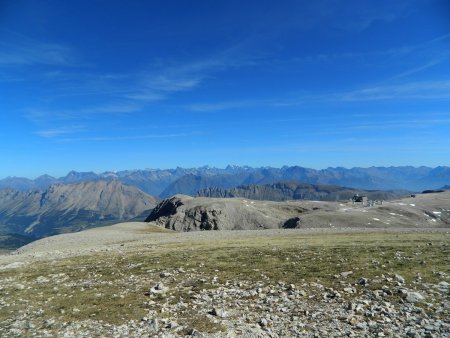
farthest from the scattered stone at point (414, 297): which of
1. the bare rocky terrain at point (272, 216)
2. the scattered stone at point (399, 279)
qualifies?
the bare rocky terrain at point (272, 216)

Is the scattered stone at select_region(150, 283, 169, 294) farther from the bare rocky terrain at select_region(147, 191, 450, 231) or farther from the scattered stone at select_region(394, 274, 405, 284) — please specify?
the bare rocky terrain at select_region(147, 191, 450, 231)

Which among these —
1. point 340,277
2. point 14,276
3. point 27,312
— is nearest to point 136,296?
point 27,312

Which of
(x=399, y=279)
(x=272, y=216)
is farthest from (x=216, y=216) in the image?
(x=399, y=279)

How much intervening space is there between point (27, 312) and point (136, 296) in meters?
5.00

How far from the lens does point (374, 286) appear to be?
17500 millimetres

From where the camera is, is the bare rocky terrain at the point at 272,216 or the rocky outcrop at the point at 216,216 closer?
the bare rocky terrain at the point at 272,216

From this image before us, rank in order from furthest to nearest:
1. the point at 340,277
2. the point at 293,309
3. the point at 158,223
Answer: the point at 158,223
the point at 340,277
the point at 293,309

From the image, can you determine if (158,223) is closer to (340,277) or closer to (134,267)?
(134,267)

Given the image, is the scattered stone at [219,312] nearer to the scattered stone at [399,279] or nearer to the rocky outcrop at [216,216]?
the scattered stone at [399,279]

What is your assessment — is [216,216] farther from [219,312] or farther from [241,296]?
[219,312]

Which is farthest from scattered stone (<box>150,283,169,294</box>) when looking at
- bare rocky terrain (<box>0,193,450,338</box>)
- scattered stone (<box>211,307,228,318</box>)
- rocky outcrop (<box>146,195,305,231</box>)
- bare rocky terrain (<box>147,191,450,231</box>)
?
rocky outcrop (<box>146,195,305,231</box>)

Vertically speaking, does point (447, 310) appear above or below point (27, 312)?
above

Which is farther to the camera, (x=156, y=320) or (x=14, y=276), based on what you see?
(x=14, y=276)

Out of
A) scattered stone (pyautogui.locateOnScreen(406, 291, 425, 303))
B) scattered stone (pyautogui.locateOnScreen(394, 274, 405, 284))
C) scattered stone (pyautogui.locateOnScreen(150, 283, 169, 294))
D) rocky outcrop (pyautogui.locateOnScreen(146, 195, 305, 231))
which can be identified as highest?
scattered stone (pyautogui.locateOnScreen(394, 274, 405, 284))
